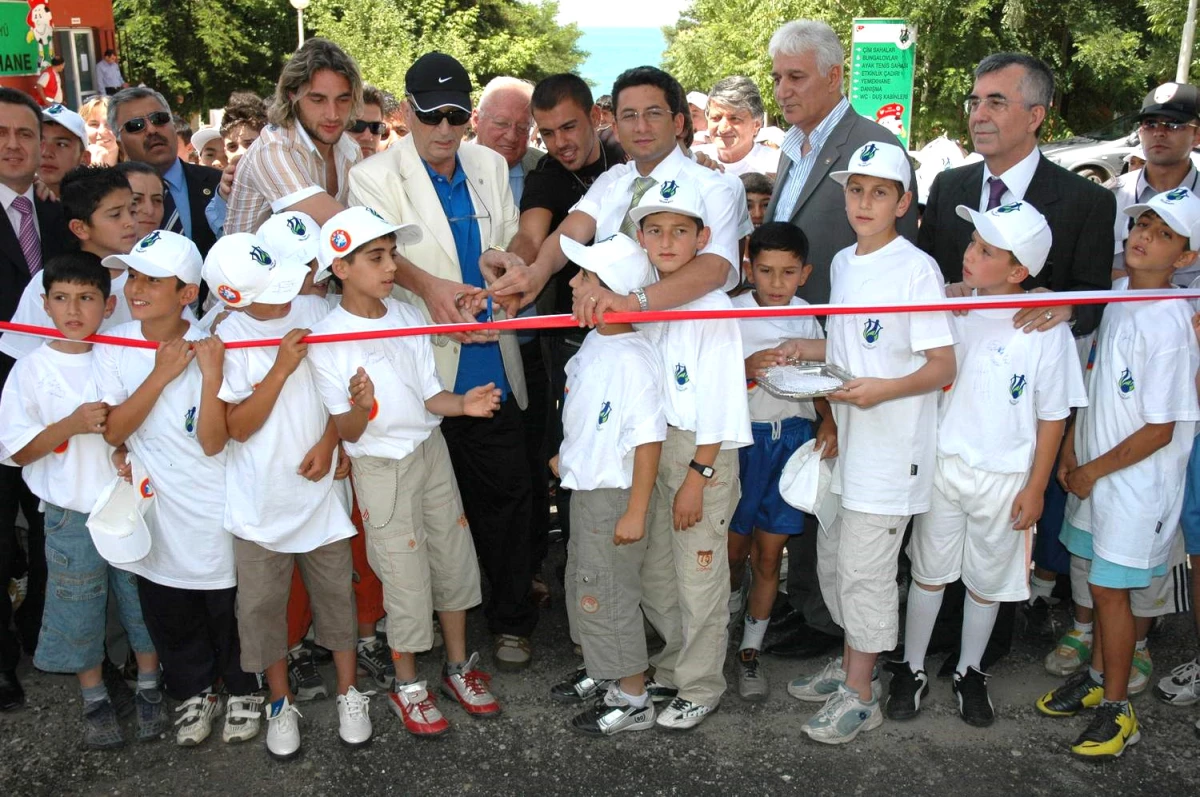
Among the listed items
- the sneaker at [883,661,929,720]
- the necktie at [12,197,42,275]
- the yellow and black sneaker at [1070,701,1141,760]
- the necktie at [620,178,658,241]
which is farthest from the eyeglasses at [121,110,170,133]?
the yellow and black sneaker at [1070,701,1141,760]

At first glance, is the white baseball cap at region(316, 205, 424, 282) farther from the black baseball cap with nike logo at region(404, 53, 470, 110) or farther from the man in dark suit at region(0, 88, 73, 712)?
the man in dark suit at region(0, 88, 73, 712)

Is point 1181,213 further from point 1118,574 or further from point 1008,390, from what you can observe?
point 1118,574

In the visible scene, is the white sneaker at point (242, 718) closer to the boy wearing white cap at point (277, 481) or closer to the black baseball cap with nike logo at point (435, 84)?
the boy wearing white cap at point (277, 481)

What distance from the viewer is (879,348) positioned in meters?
3.70

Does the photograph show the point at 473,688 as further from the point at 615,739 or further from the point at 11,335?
the point at 11,335

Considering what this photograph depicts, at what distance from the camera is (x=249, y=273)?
3549mm

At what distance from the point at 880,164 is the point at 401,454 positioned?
80.2 inches

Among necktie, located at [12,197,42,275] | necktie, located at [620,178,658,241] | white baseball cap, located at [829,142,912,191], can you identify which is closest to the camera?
white baseball cap, located at [829,142,912,191]

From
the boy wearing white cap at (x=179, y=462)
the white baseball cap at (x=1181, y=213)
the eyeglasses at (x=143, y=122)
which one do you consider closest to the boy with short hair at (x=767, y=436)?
the white baseball cap at (x=1181, y=213)

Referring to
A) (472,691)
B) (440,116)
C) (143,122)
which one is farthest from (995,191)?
(143,122)

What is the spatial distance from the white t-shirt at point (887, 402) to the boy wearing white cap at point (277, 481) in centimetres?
Answer: 192

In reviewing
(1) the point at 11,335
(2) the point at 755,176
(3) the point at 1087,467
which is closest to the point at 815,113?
(2) the point at 755,176

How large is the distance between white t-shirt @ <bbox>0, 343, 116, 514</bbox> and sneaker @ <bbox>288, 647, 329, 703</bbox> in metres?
1.05

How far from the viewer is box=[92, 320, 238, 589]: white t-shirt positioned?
12.1ft
